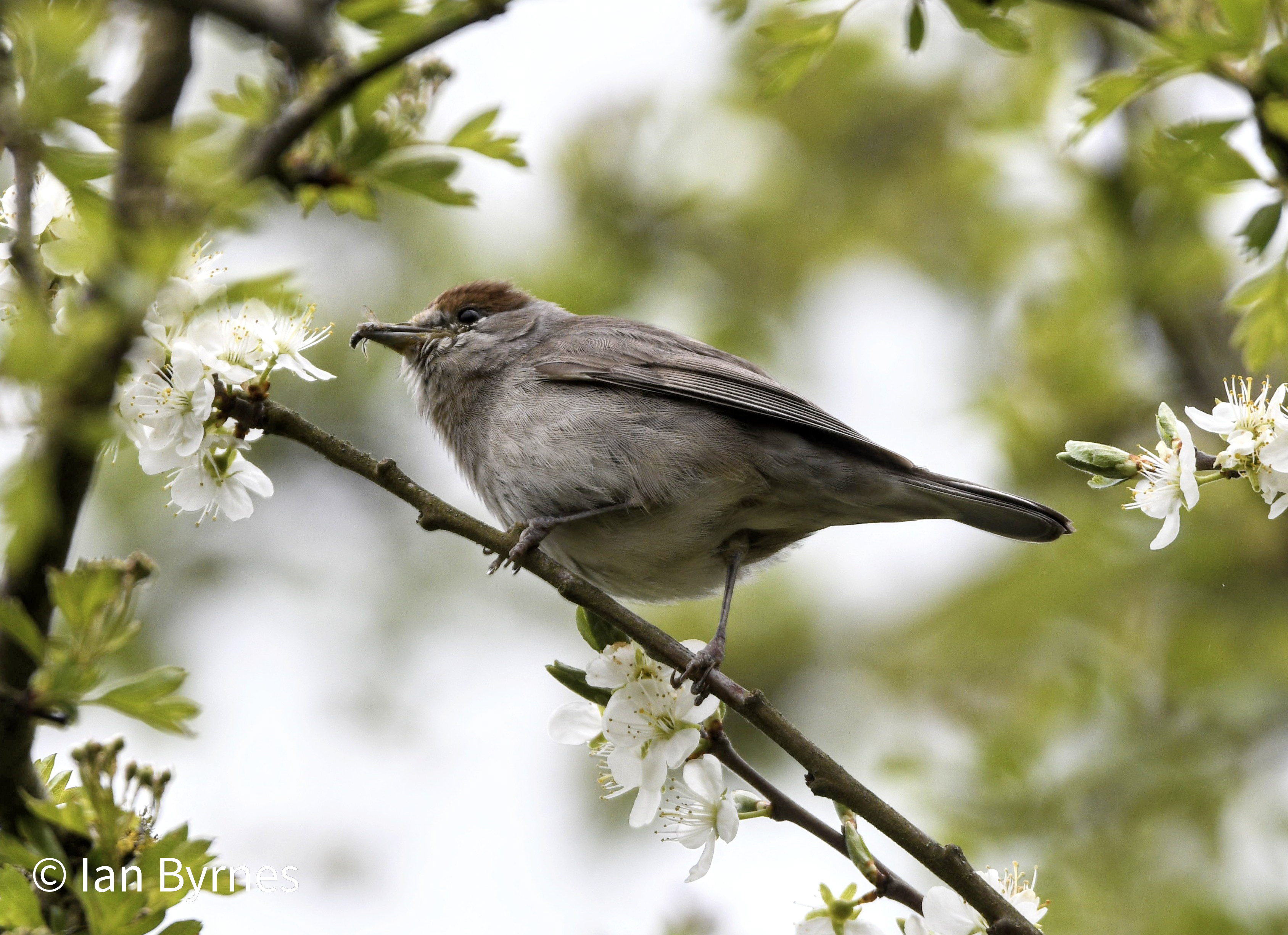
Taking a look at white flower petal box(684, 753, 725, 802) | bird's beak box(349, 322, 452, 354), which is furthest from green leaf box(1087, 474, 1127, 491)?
bird's beak box(349, 322, 452, 354)

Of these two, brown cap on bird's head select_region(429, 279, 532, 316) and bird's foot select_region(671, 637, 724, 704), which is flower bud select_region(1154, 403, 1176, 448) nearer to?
bird's foot select_region(671, 637, 724, 704)

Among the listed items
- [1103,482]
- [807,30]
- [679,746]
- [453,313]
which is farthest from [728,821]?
[453,313]

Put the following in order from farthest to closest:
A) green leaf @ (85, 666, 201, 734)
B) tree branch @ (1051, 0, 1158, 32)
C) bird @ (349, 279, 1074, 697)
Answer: bird @ (349, 279, 1074, 697) < tree branch @ (1051, 0, 1158, 32) < green leaf @ (85, 666, 201, 734)

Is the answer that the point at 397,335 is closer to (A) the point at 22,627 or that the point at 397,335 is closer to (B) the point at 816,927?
(B) the point at 816,927

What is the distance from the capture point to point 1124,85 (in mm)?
3387

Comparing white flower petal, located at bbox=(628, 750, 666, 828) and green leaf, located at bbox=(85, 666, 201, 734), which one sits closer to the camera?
green leaf, located at bbox=(85, 666, 201, 734)

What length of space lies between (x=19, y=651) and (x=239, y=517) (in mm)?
1107

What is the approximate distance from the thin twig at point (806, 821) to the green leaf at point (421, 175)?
1547 mm

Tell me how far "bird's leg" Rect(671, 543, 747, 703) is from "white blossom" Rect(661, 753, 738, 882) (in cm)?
17

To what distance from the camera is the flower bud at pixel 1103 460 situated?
114 inches

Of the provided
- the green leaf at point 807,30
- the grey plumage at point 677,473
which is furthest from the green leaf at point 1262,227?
the grey plumage at point 677,473

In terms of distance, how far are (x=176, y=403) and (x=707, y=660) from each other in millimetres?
1492

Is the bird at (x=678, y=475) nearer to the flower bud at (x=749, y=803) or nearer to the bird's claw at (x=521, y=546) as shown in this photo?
the bird's claw at (x=521, y=546)

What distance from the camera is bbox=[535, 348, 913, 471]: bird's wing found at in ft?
16.0
